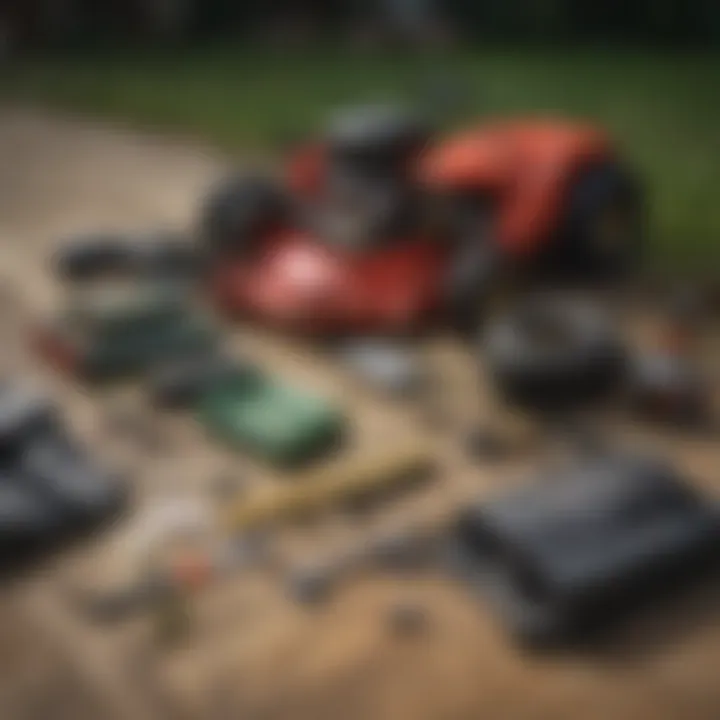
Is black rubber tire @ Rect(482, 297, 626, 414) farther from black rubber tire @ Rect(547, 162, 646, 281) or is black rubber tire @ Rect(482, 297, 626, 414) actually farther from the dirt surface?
black rubber tire @ Rect(547, 162, 646, 281)

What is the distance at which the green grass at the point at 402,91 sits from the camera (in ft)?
7.80

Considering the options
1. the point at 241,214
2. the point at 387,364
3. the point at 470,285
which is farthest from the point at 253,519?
the point at 241,214

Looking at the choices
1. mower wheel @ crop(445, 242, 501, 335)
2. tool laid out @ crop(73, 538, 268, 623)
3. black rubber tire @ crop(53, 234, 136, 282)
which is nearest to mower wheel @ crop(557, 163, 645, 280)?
mower wheel @ crop(445, 242, 501, 335)

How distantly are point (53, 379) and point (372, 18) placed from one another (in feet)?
6.54

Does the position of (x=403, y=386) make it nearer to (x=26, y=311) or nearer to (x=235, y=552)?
(x=235, y=552)

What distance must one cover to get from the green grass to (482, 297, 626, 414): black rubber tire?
2.03ft

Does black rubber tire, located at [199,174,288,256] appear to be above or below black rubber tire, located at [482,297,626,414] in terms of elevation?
above

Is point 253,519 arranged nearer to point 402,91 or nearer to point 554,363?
point 554,363

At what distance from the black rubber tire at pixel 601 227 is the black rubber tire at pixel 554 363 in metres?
0.28

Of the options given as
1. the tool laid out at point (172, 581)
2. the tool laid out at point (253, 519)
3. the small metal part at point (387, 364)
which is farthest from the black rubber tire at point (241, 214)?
the tool laid out at point (172, 581)

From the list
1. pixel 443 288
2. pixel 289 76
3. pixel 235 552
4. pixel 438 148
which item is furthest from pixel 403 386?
pixel 289 76

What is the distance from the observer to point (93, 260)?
2010 millimetres

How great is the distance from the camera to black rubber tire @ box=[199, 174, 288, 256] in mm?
1888

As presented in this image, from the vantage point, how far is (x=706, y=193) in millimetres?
2143
